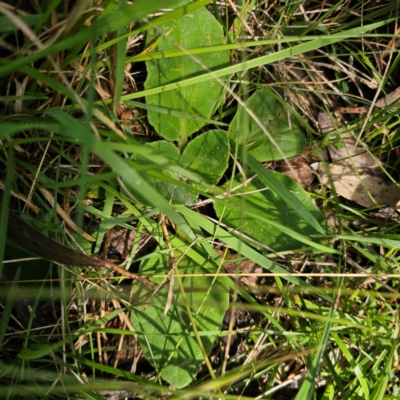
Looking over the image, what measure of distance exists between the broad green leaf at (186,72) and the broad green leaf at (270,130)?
0.33 feet

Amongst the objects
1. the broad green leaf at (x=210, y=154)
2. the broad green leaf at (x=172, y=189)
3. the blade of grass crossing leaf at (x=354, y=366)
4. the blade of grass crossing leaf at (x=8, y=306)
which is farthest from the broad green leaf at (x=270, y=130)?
the blade of grass crossing leaf at (x=8, y=306)

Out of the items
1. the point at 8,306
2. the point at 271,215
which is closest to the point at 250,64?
the point at 271,215

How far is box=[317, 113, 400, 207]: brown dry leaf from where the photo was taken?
1398 mm

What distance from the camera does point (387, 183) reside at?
1.43m

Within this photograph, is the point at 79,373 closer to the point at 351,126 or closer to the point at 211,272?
the point at 211,272

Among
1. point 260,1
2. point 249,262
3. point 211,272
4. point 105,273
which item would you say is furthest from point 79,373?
point 260,1

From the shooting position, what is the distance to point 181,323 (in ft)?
4.14

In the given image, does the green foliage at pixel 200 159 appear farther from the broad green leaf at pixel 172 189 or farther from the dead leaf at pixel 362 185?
the dead leaf at pixel 362 185

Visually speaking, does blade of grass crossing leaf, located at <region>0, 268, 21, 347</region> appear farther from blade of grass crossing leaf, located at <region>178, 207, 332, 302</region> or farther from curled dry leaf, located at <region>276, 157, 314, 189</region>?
curled dry leaf, located at <region>276, 157, 314, 189</region>

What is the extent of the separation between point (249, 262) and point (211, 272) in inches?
5.5

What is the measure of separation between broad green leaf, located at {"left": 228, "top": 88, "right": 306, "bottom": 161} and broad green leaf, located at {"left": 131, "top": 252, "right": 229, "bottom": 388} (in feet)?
1.12

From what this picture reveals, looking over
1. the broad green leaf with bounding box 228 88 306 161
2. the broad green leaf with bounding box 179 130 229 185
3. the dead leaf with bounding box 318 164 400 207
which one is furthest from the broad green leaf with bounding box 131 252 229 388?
the dead leaf with bounding box 318 164 400 207

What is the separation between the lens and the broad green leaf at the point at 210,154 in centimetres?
124

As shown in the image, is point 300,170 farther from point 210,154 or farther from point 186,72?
point 186,72
